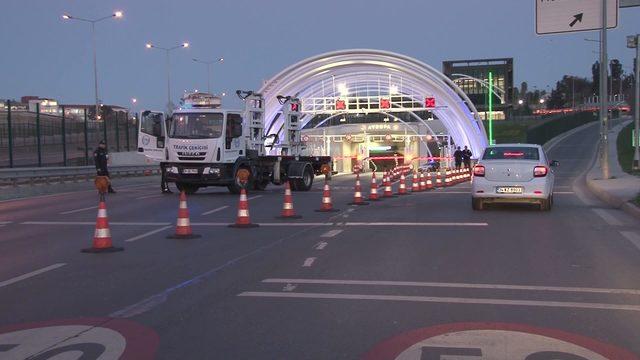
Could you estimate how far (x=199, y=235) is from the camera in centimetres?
1234

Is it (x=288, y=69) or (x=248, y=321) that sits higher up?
(x=288, y=69)

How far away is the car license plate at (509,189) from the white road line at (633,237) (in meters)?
3.51

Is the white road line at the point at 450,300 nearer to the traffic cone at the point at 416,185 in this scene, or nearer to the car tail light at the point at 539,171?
the car tail light at the point at 539,171

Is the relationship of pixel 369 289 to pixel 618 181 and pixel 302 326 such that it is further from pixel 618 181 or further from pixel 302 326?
pixel 618 181

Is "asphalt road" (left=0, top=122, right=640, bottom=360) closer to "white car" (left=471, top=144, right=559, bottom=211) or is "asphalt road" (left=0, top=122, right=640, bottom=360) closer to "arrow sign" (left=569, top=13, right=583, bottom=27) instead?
"white car" (left=471, top=144, right=559, bottom=211)

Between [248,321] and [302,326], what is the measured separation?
0.55 metres

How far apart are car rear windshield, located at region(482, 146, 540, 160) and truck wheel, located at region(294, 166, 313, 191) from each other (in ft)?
31.6

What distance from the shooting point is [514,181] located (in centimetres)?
1571

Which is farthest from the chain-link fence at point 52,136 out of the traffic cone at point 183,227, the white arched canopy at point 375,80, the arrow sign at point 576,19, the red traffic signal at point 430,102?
the arrow sign at point 576,19

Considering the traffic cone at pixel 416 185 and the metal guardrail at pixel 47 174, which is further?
the metal guardrail at pixel 47 174

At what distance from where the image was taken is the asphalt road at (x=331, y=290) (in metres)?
5.60

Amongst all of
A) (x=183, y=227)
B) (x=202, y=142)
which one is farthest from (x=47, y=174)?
(x=183, y=227)

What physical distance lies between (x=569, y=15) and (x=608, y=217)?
9789 millimetres

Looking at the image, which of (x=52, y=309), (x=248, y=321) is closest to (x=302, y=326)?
(x=248, y=321)
